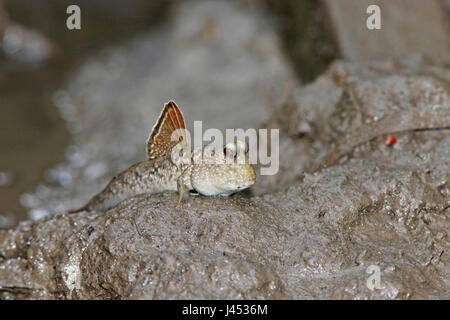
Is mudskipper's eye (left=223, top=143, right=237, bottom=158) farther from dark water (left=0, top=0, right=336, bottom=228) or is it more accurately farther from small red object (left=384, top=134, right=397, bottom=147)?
dark water (left=0, top=0, right=336, bottom=228)

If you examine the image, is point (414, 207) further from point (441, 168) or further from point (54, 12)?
point (54, 12)

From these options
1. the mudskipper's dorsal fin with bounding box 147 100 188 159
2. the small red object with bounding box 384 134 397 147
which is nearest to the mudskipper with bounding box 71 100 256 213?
the mudskipper's dorsal fin with bounding box 147 100 188 159

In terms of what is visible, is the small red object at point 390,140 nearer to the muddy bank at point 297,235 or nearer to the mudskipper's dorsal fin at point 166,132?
the muddy bank at point 297,235

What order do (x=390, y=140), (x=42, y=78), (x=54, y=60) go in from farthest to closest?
(x=54, y=60), (x=42, y=78), (x=390, y=140)

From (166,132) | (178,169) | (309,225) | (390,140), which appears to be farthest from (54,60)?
(309,225)

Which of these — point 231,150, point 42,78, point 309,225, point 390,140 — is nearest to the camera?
point 231,150

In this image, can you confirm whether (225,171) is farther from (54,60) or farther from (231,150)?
(54,60)

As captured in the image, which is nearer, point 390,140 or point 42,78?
point 390,140
